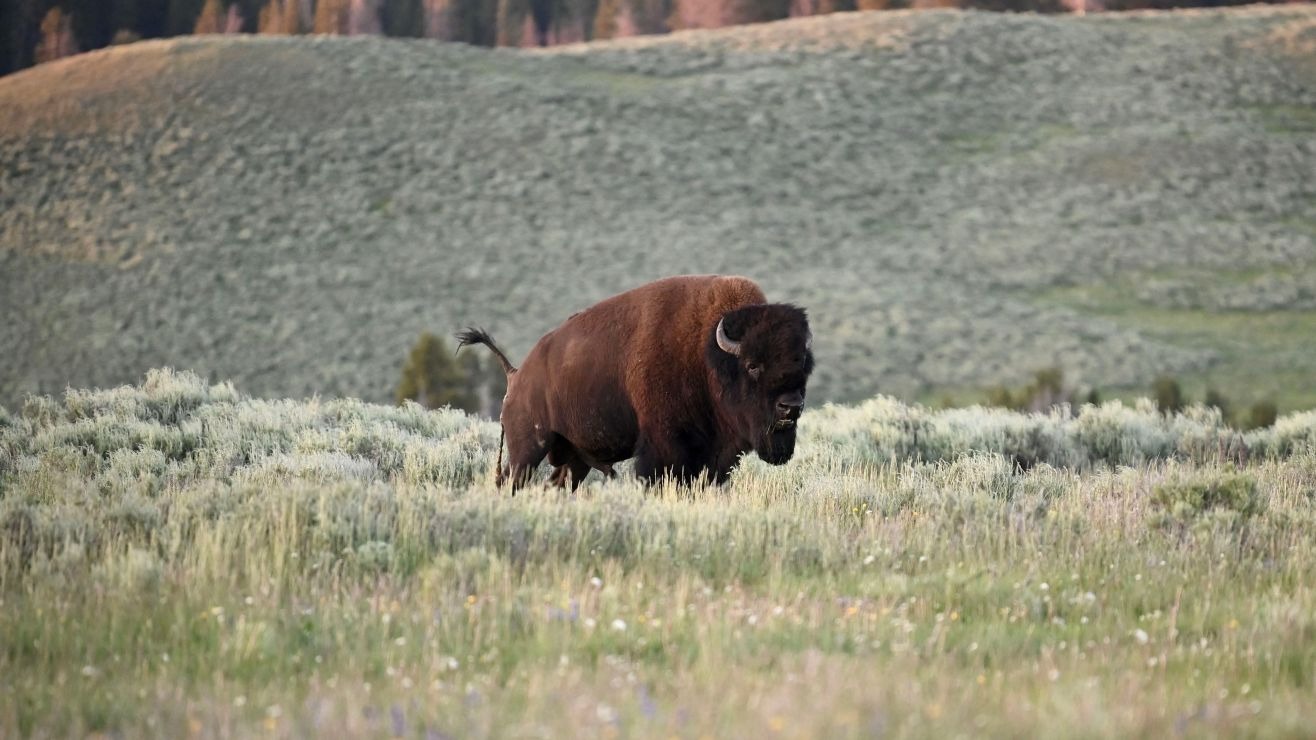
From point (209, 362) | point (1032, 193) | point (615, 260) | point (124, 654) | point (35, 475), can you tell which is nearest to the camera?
point (124, 654)

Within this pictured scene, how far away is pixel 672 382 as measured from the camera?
8.54 meters

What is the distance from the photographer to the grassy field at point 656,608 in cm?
→ 413

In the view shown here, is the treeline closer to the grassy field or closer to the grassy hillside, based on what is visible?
the grassy hillside

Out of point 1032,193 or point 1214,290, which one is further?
point 1032,193

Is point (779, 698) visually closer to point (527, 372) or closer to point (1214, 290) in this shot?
point (527, 372)

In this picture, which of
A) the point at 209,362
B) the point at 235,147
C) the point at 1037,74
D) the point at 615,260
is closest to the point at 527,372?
the point at 209,362

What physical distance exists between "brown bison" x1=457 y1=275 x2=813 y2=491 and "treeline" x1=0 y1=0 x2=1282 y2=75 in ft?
250

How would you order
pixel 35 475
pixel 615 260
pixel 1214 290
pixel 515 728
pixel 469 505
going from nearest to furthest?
1. pixel 515 728
2. pixel 469 505
3. pixel 35 475
4. pixel 1214 290
5. pixel 615 260

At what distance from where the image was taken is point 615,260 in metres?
46.0

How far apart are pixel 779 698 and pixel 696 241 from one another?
43436mm

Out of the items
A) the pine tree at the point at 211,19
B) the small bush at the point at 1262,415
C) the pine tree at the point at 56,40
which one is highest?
the pine tree at the point at 211,19

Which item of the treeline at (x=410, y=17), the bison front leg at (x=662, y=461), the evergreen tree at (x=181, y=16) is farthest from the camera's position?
the evergreen tree at (x=181, y=16)

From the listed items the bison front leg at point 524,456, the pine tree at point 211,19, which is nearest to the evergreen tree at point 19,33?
the pine tree at point 211,19

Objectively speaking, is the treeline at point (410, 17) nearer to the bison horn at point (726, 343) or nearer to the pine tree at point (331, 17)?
the pine tree at point (331, 17)
